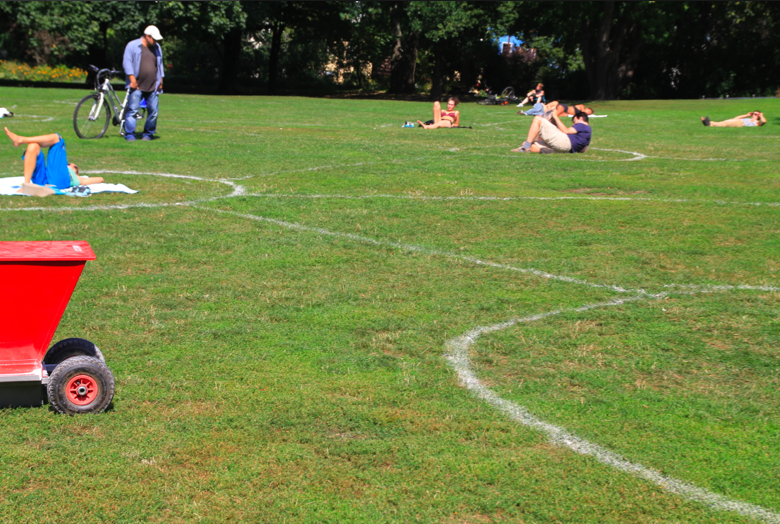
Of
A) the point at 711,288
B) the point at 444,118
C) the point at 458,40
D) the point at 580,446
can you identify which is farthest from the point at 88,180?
the point at 458,40

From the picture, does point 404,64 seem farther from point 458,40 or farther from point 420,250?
point 420,250

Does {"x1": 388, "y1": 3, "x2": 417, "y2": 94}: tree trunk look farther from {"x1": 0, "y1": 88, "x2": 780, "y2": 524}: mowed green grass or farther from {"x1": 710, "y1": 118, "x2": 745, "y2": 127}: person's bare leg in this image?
{"x1": 0, "y1": 88, "x2": 780, "y2": 524}: mowed green grass

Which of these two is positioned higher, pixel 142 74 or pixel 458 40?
pixel 458 40

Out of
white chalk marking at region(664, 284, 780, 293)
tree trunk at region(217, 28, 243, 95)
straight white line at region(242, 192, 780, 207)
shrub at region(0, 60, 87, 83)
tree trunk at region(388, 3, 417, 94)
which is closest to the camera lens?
white chalk marking at region(664, 284, 780, 293)

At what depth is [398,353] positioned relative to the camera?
194 inches

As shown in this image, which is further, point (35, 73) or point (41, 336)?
point (35, 73)

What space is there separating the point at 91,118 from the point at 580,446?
1518 centimetres

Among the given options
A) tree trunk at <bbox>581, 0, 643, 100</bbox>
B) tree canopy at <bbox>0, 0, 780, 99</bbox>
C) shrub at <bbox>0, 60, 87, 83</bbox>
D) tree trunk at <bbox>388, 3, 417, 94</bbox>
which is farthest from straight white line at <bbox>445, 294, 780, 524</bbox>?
shrub at <bbox>0, 60, 87, 83</bbox>

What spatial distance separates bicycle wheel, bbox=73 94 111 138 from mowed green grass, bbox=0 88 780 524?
245 inches

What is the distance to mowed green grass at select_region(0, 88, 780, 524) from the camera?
3.34m

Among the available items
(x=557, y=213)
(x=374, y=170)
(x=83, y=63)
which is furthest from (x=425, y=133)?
(x=83, y=63)

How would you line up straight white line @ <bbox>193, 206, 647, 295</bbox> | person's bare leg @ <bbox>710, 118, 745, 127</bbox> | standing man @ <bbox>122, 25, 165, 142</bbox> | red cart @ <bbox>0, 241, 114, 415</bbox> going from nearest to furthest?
1. red cart @ <bbox>0, 241, 114, 415</bbox>
2. straight white line @ <bbox>193, 206, 647, 295</bbox>
3. standing man @ <bbox>122, 25, 165, 142</bbox>
4. person's bare leg @ <bbox>710, 118, 745, 127</bbox>

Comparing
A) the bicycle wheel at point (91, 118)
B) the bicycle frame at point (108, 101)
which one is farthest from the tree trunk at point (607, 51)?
the bicycle wheel at point (91, 118)

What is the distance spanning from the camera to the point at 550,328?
17.9 feet
